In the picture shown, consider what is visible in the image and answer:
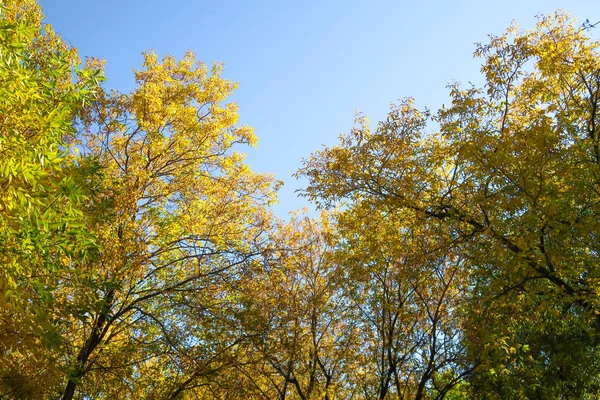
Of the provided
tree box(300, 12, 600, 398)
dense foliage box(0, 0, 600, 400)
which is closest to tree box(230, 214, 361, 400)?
dense foliage box(0, 0, 600, 400)

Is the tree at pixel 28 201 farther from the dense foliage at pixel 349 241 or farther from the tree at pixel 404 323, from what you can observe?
the tree at pixel 404 323

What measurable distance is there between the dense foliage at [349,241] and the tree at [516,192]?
1.6 inches

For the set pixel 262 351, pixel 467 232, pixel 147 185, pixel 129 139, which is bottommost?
pixel 262 351

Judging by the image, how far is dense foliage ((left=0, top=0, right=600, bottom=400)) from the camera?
591 cm

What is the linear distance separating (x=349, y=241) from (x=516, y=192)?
3549 mm

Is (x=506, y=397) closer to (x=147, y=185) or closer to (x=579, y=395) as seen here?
(x=579, y=395)

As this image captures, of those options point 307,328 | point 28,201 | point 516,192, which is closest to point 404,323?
point 307,328

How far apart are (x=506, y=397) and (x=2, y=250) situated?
9029 mm

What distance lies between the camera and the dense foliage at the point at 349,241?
5910mm

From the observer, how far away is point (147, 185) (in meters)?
9.16


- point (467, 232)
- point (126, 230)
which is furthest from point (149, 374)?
point (467, 232)

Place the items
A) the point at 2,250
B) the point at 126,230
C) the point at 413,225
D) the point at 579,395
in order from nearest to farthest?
the point at 2,250 < the point at 126,230 < the point at 413,225 < the point at 579,395

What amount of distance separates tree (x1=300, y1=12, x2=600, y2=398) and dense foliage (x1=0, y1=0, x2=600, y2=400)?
42 millimetres

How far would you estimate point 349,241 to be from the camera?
9352 millimetres
